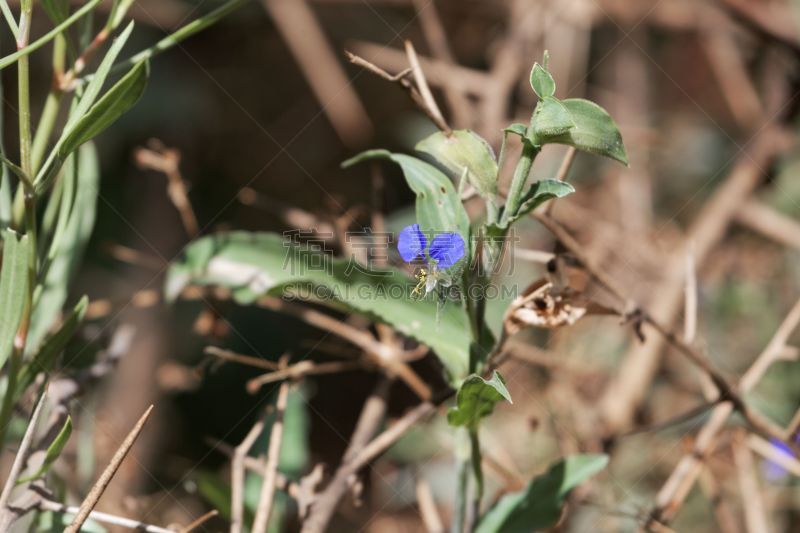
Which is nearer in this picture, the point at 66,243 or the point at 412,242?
the point at 412,242

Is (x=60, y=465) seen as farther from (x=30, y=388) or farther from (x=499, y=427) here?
(x=499, y=427)

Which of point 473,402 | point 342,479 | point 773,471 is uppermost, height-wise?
point 473,402

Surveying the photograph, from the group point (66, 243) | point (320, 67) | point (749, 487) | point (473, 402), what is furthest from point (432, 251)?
point (320, 67)

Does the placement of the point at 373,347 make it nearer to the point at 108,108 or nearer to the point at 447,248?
the point at 447,248

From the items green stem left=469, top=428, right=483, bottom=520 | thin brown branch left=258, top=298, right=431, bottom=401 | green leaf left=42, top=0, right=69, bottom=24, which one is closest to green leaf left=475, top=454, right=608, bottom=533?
green stem left=469, top=428, right=483, bottom=520

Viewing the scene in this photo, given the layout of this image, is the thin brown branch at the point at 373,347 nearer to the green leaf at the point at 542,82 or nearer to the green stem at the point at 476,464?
the green stem at the point at 476,464

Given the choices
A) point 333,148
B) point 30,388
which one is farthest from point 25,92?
point 333,148

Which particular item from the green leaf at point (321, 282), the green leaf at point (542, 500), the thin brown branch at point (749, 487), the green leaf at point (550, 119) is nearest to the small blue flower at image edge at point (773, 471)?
the thin brown branch at point (749, 487)
